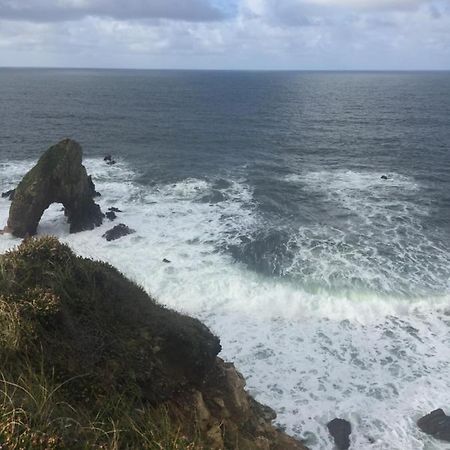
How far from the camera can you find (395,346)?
78.7ft

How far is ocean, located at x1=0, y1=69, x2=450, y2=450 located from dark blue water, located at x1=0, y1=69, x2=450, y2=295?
0.83 feet

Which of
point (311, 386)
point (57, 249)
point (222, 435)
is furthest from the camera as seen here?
point (311, 386)

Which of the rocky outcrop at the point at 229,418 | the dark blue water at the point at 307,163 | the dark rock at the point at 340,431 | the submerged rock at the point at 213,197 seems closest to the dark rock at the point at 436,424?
the dark rock at the point at 340,431

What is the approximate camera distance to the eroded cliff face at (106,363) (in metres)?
8.10

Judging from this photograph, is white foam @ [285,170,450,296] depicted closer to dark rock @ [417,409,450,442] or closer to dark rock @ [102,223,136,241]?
dark rock @ [417,409,450,442]

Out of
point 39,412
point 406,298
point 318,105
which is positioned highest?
point 318,105

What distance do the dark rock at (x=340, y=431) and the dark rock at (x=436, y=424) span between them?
10.9ft

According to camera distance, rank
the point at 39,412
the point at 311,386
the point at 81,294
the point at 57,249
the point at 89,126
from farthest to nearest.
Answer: the point at 89,126
the point at 311,386
the point at 57,249
the point at 81,294
the point at 39,412

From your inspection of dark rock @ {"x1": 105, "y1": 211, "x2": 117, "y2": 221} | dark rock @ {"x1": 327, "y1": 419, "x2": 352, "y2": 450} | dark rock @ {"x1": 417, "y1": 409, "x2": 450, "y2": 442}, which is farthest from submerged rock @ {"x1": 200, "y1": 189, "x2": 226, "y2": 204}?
dark rock @ {"x1": 417, "y1": 409, "x2": 450, "y2": 442}

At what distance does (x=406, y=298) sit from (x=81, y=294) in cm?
2250

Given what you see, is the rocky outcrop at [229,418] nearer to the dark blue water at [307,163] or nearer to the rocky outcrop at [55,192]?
the dark blue water at [307,163]

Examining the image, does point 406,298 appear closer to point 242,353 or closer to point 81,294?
point 242,353

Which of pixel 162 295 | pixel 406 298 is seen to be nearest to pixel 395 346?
pixel 406 298

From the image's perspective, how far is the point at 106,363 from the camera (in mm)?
10523
